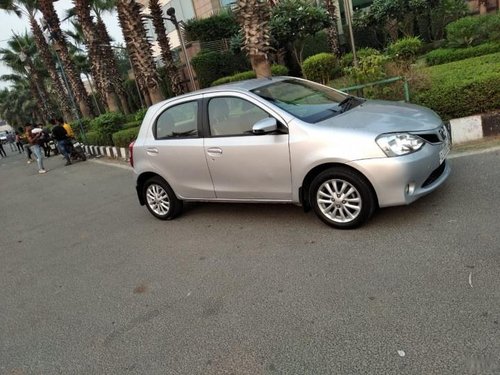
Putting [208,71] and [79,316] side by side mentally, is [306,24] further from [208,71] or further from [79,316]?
[79,316]

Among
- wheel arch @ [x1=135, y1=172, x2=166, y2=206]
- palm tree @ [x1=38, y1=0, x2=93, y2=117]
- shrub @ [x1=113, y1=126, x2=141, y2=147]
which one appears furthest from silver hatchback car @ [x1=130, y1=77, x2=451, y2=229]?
palm tree @ [x1=38, y1=0, x2=93, y2=117]

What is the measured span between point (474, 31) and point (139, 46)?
399 inches

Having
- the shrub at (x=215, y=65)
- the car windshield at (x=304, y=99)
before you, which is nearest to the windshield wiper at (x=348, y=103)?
the car windshield at (x=304, y=99)

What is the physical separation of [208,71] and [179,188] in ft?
52.0

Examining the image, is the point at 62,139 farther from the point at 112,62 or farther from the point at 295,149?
the point at 295,149

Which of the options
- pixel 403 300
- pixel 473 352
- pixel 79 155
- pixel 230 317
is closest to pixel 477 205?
pixel 403 300

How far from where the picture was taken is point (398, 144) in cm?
410

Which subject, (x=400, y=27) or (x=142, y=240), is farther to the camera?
(x=400, y=27)

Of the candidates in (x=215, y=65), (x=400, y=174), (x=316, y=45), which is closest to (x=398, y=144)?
(x=400, y=174)

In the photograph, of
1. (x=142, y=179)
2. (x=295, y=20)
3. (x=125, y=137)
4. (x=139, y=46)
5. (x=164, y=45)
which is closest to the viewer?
(x=142, y=179)

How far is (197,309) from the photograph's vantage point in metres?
3.59

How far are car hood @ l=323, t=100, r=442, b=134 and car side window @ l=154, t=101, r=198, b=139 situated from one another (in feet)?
5.60

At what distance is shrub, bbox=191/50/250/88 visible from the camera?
20359mm

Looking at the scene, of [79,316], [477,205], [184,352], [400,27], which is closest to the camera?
[184,352]
